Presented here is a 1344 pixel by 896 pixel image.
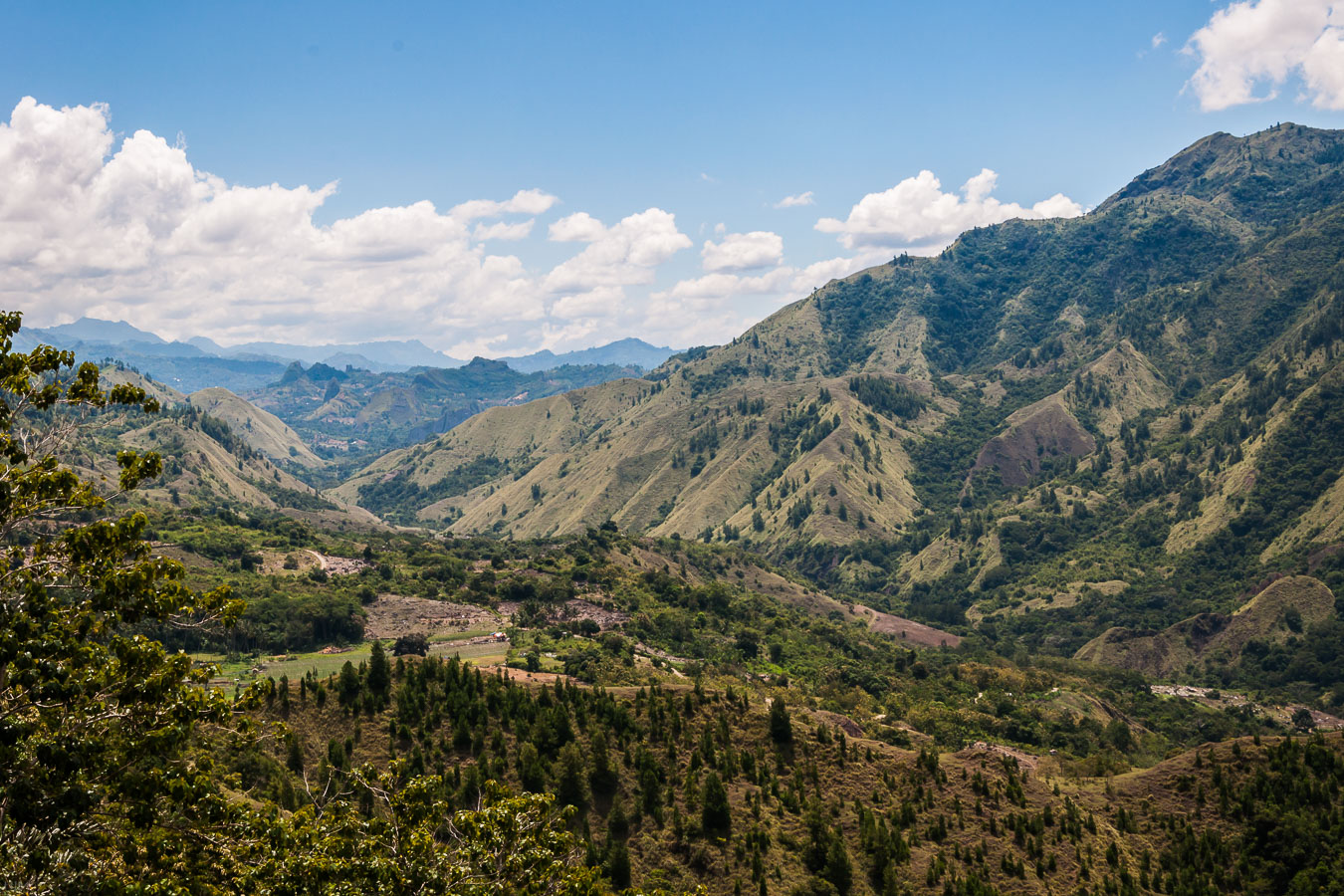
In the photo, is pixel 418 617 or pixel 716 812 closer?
pixel 716 812

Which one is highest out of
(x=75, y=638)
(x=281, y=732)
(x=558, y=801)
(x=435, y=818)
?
(x=75, y=638)

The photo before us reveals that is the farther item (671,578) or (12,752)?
(671,578)

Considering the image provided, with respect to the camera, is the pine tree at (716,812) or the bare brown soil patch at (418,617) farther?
the bare brown soil patch at (418,617)

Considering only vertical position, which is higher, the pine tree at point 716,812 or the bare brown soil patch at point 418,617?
the bare brown soil patch at point 418,617

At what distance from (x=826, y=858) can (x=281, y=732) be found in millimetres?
54473

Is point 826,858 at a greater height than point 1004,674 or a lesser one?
greater

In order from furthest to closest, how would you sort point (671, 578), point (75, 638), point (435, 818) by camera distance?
point (671, 578) → point (435, 818) → point (75, 638)

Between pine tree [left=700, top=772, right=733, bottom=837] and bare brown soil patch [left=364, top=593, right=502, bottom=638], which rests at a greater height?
bare brown soil patch [left=364, top=593, right=502, bottom=638]

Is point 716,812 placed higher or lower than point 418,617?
lower

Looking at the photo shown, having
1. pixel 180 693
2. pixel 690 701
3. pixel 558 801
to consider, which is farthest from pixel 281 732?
pixel 690 701

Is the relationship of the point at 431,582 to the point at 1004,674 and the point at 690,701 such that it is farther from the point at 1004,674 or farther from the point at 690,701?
the point at 1004,674

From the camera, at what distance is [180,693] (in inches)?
1098

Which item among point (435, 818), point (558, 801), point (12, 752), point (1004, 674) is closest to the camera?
point (12, 752)

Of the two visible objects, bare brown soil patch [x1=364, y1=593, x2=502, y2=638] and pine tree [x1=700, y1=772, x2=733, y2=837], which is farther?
bare brown soil patch [x1=364, y1=593, x2=502, y2=638]
